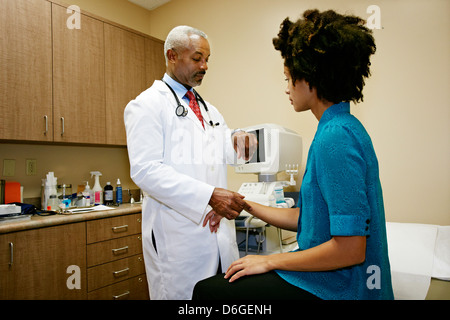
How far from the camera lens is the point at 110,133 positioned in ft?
8.70

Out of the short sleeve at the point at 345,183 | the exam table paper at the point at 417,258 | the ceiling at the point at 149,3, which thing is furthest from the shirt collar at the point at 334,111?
the ceiling at the point at 149,3

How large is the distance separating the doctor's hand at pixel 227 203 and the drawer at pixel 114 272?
140cm

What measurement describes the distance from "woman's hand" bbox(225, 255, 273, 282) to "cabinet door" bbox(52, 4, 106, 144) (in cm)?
193

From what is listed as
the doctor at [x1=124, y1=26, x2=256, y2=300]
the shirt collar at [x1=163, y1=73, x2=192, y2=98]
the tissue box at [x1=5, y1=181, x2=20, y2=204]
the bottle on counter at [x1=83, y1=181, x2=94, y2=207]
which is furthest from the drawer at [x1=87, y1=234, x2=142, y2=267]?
the shirt collar at [x1=163, y1=73, x2=192, y2=98]

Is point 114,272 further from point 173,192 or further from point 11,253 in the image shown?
point 173,192

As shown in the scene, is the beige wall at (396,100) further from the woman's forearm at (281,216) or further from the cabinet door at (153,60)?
the woman's forearm at (281,216)

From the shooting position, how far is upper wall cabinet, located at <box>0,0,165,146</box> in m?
2.06

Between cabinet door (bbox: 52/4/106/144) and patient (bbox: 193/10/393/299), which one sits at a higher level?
cabinet door (bbox: 52/4/106/144)

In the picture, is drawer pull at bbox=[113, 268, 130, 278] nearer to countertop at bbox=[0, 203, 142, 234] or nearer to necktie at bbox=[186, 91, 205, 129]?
countertop at bbox=[0, 203, 142, 234]

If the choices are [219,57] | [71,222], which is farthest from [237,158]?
[219,57]

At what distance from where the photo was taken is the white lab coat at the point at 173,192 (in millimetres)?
1221

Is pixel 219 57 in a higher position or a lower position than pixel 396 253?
higher

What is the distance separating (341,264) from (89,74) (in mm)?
2410

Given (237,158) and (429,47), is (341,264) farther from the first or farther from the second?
(429,47)
